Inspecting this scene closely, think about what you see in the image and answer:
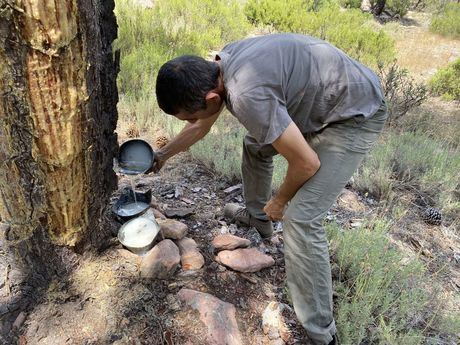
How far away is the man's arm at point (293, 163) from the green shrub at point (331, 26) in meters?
5.34

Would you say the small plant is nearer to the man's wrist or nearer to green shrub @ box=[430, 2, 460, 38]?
the man's wrist

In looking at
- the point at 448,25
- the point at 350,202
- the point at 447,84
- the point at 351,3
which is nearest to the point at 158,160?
the point at 350,202

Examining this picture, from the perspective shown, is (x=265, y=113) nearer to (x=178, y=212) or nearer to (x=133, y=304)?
(x=133, y=304)

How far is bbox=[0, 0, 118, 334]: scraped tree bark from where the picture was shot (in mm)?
1326

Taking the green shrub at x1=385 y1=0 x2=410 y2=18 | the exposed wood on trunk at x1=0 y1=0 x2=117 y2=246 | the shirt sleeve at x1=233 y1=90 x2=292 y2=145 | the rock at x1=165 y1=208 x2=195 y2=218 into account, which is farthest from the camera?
the green shrub at x1=385 y1=0 x2=410 y2=18

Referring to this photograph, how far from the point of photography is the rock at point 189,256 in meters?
2.10

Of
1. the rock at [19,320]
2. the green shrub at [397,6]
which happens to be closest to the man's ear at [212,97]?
the rock at [19,320]

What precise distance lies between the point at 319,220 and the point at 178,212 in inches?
39.5

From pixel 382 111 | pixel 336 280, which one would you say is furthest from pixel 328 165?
pixel 336 280

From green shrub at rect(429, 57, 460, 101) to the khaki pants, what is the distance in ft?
17.8

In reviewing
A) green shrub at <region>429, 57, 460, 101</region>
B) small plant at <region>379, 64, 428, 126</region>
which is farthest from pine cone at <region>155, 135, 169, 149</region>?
green shrub at <region>429, 57, 460, 101</region>

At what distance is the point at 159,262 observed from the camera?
77.0 inches

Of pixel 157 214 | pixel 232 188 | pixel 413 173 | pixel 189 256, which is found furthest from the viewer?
pixel 413 173

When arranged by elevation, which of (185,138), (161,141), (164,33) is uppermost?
(185,138)
